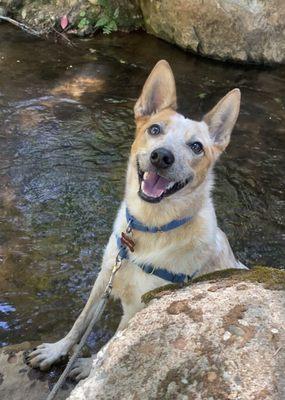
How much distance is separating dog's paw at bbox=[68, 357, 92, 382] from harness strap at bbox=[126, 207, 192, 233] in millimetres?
1011

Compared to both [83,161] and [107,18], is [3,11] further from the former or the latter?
[83,161]

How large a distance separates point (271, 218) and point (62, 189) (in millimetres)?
2460

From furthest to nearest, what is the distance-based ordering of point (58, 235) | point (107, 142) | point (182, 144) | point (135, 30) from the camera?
point (135, 30) < point (107, 142) < point (58, 235) < point (182, 144)

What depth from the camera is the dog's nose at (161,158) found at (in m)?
3.16

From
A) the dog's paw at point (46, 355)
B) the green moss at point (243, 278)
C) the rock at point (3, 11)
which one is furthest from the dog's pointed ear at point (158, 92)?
the rock at point (3, 11)

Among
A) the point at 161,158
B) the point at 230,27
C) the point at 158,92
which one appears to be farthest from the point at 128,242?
the point at 230,27

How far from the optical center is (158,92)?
3.74 m

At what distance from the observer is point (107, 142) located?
7031mm

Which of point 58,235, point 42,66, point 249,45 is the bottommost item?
point 58,235

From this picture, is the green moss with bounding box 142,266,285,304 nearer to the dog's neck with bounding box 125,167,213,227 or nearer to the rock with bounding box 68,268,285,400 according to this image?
the rock with bounding box 68,268,285,400

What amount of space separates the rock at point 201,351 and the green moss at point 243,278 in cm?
7

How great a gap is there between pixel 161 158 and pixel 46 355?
156 centimetres

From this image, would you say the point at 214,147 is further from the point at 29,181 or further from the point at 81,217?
the point at 29,181

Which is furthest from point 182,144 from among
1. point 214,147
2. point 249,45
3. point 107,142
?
point 249,45
